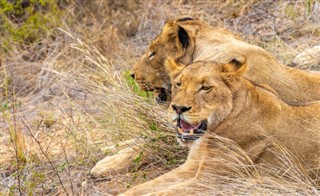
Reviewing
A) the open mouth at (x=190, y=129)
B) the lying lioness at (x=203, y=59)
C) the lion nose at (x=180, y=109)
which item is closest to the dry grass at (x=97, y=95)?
the lying lioness at (x=203, y=59)

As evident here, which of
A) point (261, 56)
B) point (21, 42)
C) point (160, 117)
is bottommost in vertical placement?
point (21, 42)

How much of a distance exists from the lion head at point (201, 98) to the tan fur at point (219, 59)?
26.7 inches

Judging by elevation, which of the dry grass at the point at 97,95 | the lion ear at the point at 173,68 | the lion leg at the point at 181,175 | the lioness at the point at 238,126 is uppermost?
the lion ear at the point at 173,68

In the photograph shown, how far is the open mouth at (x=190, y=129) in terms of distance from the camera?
4.37m

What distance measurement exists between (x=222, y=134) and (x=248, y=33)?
431cm

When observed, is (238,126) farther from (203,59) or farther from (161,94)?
(161,94)

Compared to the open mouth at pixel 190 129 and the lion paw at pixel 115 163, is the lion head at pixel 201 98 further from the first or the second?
the lion paw at pixel 115 163

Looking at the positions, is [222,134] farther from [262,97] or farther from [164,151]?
[164,151]

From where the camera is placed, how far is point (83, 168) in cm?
570

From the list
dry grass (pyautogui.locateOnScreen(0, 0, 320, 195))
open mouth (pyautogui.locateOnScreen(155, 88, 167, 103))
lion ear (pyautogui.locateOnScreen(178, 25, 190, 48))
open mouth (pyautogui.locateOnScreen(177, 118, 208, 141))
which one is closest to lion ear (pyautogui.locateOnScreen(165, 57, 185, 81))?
open mouth (pyautogui.locateOnScreen(177, 118, 208, 141))

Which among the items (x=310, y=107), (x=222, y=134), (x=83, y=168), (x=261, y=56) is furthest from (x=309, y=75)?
(x=83, y=168)

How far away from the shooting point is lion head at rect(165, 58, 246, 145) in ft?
14.2

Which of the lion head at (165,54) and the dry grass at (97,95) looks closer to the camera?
the dry grass at (97,95)

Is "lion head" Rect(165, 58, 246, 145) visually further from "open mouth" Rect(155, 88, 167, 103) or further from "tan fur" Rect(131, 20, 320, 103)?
"open mouth" Rect(155, 88, 167, 103)
